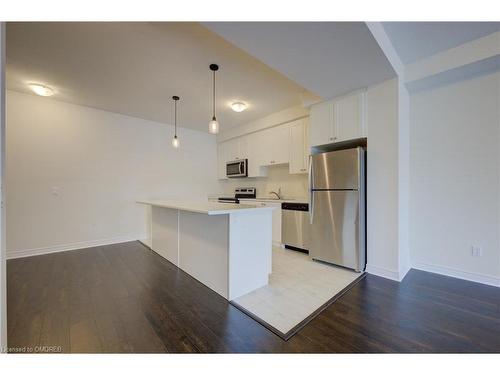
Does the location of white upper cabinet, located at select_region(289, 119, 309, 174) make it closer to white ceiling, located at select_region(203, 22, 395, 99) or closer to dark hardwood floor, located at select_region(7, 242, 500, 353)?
white ceiling, located at select_region(203, 22, 395, 99)

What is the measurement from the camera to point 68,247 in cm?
→ 362

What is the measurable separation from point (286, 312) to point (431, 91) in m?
3.19

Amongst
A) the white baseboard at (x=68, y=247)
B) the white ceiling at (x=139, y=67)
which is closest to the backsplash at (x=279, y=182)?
the white ceiling at (x=139, y=67)

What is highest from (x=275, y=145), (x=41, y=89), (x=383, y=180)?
(x=41, y=89)

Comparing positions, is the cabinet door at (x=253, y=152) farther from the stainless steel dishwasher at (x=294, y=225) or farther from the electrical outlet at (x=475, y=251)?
the electrical outlet at (x=475, y=251)

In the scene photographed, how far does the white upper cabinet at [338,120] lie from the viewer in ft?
9.05

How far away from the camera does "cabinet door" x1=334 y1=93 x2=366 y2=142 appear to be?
9.02 ft

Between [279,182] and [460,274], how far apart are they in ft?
10.1

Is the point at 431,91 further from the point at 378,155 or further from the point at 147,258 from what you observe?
the point at 147,258

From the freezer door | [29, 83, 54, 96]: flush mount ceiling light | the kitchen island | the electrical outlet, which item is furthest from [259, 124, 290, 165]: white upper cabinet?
[29, 83, 54, 96]: flush mount ceiling light

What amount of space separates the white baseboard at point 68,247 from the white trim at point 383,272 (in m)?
4.22

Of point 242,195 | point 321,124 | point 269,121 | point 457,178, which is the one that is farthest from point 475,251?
point 242,195

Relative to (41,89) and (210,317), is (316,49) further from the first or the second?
(41,89)
